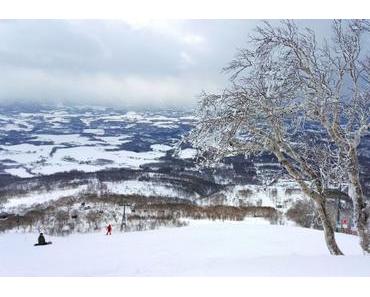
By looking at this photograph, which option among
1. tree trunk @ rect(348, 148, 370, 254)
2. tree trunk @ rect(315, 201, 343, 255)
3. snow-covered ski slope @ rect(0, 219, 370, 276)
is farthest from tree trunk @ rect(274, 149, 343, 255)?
tree trunk @ rect(348, 148, 370, 254)

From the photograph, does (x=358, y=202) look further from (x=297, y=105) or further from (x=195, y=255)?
(x=195, y=255)

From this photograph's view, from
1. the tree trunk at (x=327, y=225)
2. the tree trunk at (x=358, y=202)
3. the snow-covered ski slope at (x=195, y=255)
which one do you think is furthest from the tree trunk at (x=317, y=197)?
the tree trunk at (x=358, y=202)

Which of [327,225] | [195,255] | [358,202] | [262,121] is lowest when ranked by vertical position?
[195,255]

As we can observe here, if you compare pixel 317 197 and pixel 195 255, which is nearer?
pixel 317 197

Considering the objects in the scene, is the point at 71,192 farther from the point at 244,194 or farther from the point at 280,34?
the point at 280,34

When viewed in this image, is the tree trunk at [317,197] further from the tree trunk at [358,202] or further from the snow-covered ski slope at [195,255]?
the tree trunk at [358,202]

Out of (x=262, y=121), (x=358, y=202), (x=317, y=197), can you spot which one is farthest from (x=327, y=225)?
(x=262, y=121)
